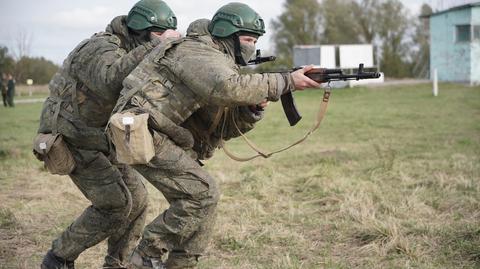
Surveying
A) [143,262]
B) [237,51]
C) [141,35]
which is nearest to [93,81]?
[141,35]

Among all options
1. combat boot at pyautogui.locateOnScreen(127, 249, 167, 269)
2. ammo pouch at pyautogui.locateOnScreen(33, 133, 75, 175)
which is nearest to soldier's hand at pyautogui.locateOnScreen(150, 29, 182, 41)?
ammo pouch at pyautogui.locateOnScreen(33, 133, 75, 175)

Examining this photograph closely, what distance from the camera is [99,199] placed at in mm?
5340

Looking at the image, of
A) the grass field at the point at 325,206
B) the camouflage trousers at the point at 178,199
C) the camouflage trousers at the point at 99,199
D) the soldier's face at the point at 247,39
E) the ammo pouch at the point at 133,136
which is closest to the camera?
the ammo pouch at the point at 133,136

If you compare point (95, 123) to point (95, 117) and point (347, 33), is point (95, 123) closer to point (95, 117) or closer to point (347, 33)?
point (95, 117)

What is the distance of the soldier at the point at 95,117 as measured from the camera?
194 inches

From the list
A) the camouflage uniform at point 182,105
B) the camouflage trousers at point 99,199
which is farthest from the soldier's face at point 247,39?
the camouflage trousers at point 99,199

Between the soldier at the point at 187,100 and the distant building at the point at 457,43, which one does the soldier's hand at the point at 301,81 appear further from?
the distant building at the point at 457,43

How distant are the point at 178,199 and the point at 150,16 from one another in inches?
56.3

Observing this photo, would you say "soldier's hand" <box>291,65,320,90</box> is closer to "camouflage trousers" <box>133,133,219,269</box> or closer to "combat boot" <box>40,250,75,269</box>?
"camouflage trousers" <box>133,133,219,269</box>

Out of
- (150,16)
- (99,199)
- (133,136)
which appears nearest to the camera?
(133,136)

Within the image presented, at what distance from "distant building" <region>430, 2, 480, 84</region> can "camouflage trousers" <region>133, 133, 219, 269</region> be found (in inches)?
1276

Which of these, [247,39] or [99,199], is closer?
[247,39]

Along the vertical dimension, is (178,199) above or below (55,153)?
below

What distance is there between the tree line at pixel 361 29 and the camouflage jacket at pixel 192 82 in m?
44.8
